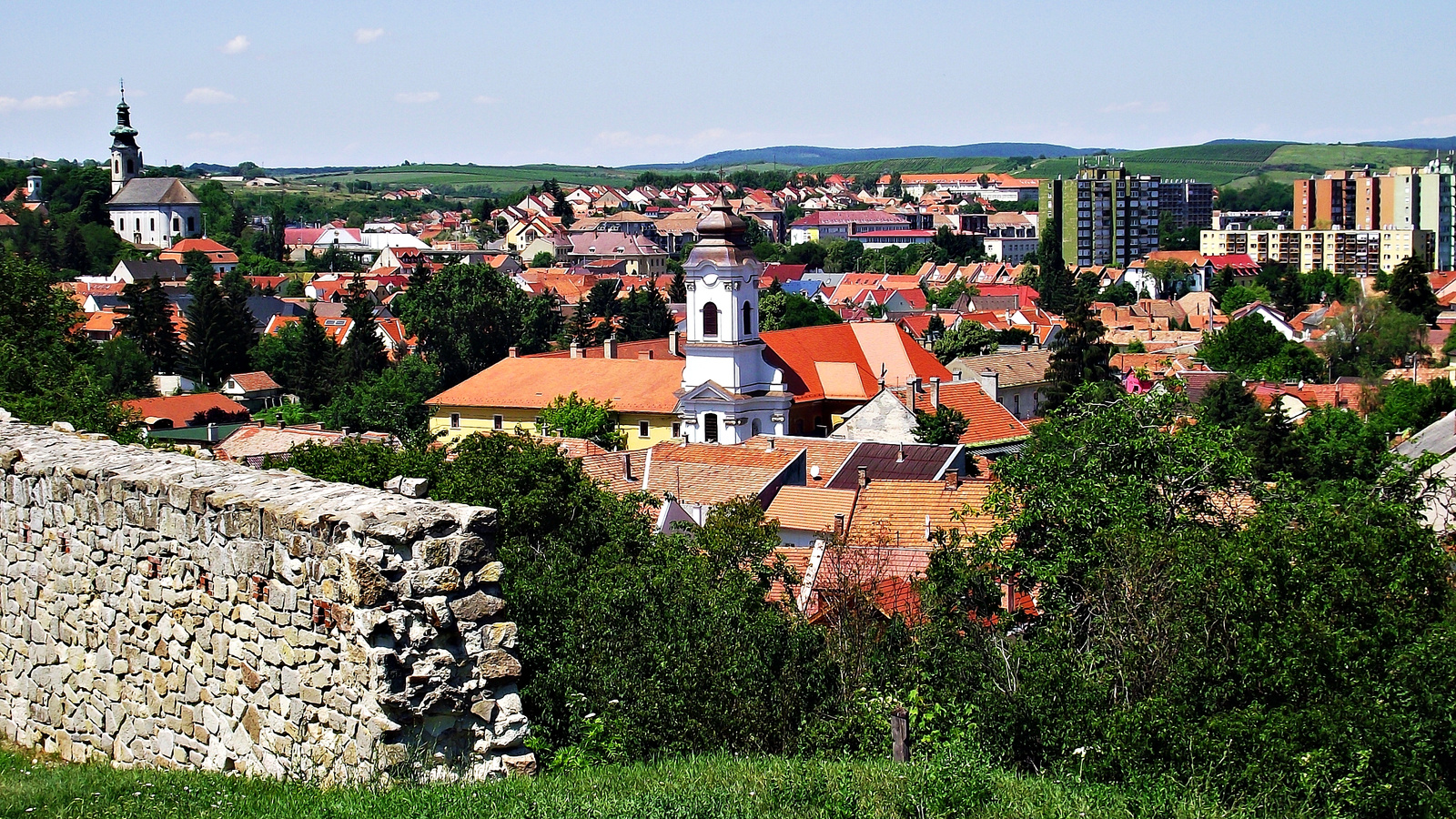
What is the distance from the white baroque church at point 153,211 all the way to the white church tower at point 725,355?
322ft

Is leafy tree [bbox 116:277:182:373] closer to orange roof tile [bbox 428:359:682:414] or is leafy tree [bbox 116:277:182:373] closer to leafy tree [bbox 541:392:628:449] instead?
orange roof tile [bbox 428:359:682:414]

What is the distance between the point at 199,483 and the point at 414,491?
1091mm

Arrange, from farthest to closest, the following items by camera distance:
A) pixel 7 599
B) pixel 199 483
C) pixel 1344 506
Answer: pixel 1344 506 < pixel 7 599 < pixel 199 483

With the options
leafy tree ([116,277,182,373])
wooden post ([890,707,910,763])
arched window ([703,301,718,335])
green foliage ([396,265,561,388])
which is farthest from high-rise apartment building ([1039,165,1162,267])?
wooden post ([890,707,910,763])

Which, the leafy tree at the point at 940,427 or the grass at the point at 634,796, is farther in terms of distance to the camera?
the leafy tree at the point at 940,427

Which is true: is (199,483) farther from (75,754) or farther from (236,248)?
(236,248)

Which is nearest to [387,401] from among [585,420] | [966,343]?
[585,420]

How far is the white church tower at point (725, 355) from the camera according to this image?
46.1 m

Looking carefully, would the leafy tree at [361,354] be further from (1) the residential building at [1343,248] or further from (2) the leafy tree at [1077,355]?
(1) the residential building at [1343,248]

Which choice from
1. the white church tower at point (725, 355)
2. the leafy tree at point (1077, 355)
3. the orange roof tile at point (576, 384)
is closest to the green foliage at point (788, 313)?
the leafy tree at point (1077, 355)

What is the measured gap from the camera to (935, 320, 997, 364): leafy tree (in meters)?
70.5

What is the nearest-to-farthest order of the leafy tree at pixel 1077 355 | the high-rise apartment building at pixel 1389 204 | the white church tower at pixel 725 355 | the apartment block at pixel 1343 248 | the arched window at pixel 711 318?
the white church tower at pixel 725 355 < the arched window at pixel 711 318 < the leafy tree at pixel 1077 355 < the apartment block at pixel 1343 248 < the high-rise apartment building at pixel 1389 204

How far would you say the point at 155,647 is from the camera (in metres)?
7.59

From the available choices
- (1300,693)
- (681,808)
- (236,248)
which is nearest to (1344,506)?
(1300,693)
